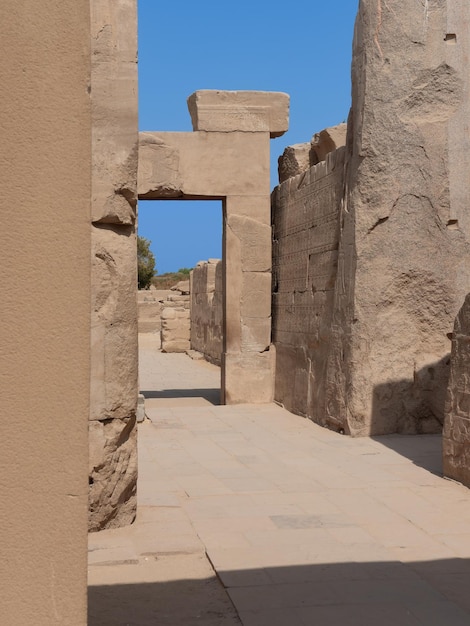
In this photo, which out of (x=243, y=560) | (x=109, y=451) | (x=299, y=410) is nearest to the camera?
(x=243, y=560)

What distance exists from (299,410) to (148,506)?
14.9ft

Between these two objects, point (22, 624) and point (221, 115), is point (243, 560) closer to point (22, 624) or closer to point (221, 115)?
point (22, 624)

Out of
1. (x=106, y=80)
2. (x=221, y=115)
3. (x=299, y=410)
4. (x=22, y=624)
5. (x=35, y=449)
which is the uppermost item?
(x=221, y=115)

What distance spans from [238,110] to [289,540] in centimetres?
717

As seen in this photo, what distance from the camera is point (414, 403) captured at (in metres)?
7.67

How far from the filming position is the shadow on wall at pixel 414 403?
758 cm

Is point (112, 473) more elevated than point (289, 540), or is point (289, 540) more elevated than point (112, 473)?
point (112, 473)

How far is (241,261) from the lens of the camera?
10.4 m

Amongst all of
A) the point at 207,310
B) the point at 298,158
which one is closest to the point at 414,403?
the point at 298,158

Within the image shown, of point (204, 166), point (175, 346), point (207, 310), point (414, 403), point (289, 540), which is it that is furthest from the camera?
point (175, 346)

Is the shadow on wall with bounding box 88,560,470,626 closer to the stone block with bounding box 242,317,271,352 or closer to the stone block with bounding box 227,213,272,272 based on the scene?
the stone block with bounding box 242,317,271,352

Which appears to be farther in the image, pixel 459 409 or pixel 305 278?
pixel 305 278

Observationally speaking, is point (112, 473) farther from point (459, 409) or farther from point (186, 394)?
point (186, 394)

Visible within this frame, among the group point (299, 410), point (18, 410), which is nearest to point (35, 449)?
point (18, 410)
